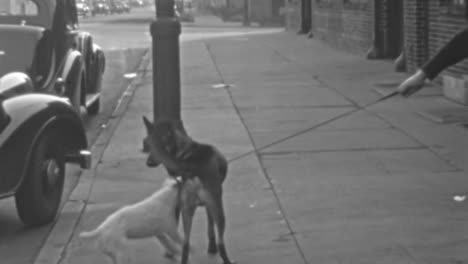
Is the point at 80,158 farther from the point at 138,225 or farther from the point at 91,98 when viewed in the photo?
the point at 91,98

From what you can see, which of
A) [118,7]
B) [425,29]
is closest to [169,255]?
[425,29]

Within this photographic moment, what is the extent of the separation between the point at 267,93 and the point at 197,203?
11.0 meters

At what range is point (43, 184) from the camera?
843 centimetres

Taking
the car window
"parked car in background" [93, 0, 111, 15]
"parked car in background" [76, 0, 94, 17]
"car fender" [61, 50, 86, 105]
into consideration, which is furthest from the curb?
"parked car in background" [93, 0, 111, 15]

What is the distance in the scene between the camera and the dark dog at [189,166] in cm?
650

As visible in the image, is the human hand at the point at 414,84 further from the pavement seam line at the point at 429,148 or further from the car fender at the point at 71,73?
the car fender at the point at 71,73

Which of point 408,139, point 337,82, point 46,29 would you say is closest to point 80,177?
point 46,29

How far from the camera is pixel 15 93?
8.91 meters

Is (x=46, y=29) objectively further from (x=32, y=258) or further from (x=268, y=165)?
(x=32, y=258)

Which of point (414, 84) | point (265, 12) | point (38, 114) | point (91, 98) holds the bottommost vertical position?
point (265, 12)

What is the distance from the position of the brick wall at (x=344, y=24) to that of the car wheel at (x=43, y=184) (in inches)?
621

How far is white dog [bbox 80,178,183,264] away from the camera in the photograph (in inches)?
259

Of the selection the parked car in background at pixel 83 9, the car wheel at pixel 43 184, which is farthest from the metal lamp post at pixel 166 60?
the parked car in background at pixel 83 9

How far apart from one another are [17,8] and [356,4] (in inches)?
588
